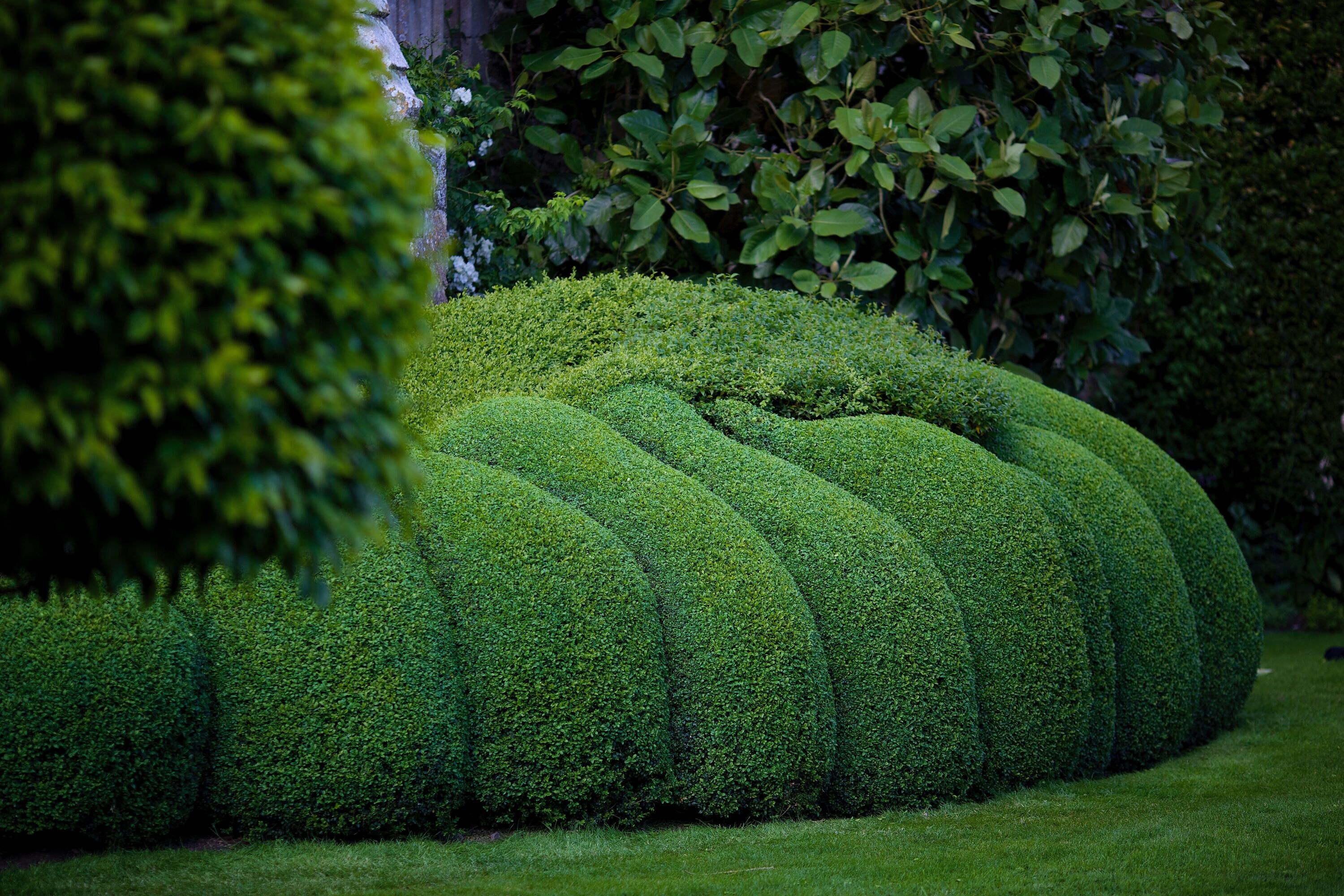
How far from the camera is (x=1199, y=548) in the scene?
6.10 metres

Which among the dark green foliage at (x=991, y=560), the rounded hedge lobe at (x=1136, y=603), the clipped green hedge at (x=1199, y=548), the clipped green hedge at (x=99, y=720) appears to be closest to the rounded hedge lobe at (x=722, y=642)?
the dark green foliage at (x=991, y=560)

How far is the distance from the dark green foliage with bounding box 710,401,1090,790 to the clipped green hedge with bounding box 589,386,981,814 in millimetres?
166

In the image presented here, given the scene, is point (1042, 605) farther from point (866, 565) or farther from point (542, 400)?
point (542, 400)

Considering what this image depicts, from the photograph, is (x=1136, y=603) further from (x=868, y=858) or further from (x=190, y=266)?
(x=190, y=266)

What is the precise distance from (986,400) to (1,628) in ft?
12.7

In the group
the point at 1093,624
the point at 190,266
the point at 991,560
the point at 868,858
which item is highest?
the point at 190,266

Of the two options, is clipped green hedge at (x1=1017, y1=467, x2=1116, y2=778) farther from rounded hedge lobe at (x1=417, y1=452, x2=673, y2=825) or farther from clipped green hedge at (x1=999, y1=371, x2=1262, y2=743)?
rounded hedge lobe at (x1=417, y1=452, x2=673, y2=825)

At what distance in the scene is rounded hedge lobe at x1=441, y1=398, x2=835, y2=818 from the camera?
14.1ft

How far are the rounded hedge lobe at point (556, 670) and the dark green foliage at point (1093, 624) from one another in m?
1.88

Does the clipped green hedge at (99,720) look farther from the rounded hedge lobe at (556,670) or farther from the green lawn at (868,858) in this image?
the rounded hedge lobe at (556,670)

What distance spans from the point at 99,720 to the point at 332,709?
65 centimetres

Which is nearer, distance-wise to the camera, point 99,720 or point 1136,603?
point 99,720

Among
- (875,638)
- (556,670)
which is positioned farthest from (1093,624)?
(556,670)

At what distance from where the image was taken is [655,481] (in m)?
4.72
